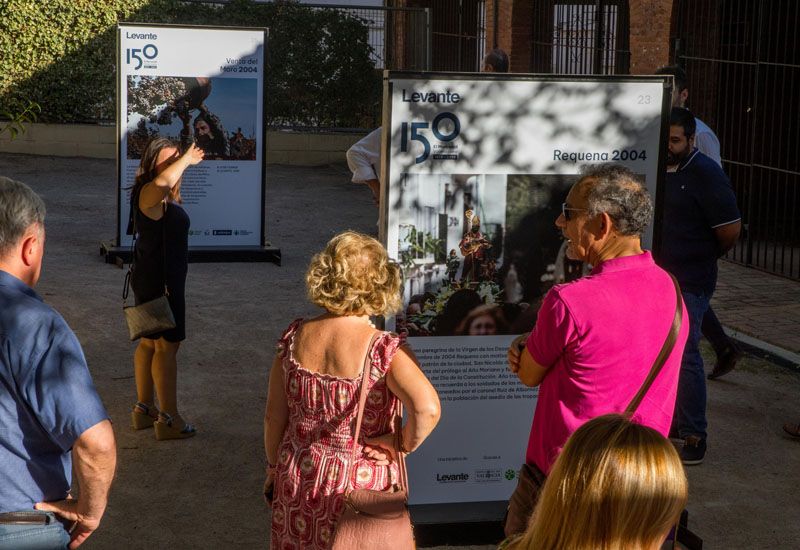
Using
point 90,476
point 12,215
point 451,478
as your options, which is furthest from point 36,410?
point 451,478

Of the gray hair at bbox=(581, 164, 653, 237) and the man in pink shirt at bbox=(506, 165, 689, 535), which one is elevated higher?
the gray hair at bbox=(581, 164, 653, 237)

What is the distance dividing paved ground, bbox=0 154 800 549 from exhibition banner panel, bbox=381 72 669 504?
124 centimetres

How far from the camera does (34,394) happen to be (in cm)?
314

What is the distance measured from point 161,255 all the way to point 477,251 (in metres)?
2.41

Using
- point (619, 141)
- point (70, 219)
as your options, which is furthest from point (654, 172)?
point (70, 219)

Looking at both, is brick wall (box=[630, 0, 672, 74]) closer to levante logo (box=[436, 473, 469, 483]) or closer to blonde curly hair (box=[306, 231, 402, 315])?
levante logo (box=[436, 473, 469, 483])

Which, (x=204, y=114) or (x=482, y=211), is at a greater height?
(x=204, y=114)

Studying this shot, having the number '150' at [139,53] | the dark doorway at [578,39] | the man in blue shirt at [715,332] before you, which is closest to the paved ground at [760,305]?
the man in blue shirt at [715,332]

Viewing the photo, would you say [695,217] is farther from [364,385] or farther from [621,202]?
[364,385]

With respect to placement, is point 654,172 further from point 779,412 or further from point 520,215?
point 779,412

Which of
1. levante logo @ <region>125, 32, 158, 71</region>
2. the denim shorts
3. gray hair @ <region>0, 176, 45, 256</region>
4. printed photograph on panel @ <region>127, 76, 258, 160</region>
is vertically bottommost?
the denim shorts

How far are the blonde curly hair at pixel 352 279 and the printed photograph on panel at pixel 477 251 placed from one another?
1.07 metres

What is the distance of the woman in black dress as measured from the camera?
660 centimetres

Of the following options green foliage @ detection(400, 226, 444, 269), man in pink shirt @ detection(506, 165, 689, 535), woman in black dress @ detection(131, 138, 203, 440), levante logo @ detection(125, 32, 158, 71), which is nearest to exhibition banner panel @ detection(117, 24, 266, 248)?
levante logo @ detection(125, 32, 158, 71)
